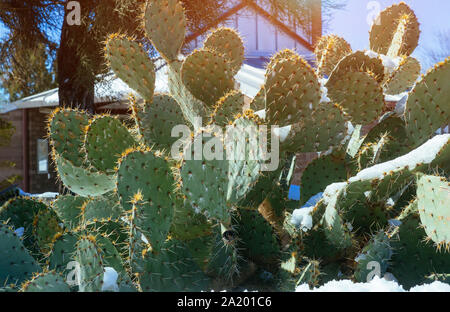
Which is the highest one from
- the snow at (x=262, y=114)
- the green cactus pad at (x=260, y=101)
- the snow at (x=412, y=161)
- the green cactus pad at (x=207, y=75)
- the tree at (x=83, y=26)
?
the tree at (x=83, y=26)

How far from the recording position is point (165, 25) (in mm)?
2227

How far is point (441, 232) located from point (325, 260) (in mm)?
492

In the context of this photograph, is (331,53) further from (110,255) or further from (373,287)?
(110,255)

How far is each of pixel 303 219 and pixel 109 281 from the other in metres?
0.77

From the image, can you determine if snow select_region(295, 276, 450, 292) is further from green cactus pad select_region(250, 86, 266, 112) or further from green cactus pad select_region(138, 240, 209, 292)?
green cactus pad select_region(250, 86, 266, 112)

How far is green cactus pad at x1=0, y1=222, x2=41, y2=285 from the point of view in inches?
67.8

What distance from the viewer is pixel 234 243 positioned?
1.72 m

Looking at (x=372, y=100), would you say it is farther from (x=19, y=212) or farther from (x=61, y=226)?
(x=19, y=212)

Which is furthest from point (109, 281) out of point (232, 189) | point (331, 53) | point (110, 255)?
point (331, 53)

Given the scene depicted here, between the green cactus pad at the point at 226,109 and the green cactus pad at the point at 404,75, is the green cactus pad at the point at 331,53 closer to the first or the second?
the green cactus pad at the point at 404,75

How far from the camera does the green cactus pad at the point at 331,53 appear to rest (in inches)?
102

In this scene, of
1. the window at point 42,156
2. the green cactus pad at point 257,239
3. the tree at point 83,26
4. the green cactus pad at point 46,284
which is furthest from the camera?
the window at point 42,156

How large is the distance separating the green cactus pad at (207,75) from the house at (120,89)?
4815 mm

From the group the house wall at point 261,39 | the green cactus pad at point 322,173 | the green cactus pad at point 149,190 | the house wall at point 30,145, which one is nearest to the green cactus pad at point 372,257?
the green cactus pad at point 322,173
